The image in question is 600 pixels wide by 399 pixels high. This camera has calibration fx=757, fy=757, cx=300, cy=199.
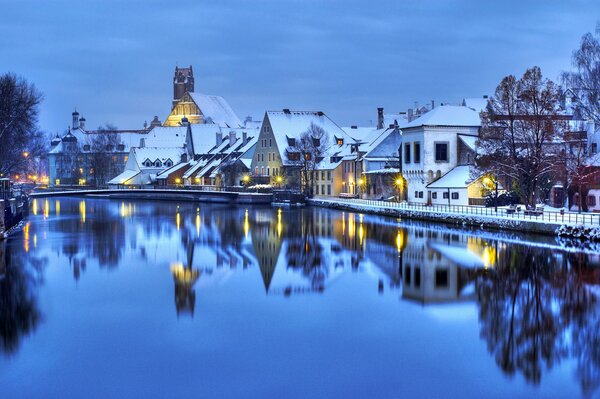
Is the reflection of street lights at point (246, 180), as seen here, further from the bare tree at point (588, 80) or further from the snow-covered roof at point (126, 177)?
the bare tree at point (588, 80)

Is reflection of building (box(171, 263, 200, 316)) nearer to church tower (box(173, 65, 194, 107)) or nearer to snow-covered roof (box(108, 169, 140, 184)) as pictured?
snow-covered roof (box(108, 169, 140, 184))

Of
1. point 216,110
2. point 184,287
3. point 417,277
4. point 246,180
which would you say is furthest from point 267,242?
point 216,110

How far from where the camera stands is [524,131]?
1844 inches

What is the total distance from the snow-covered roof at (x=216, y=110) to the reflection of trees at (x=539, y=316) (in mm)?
127280

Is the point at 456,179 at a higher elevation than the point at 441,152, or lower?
lower

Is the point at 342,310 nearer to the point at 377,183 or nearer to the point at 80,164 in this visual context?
the point at 377,183

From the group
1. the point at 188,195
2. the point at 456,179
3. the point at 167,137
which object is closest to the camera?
the point at 456,179

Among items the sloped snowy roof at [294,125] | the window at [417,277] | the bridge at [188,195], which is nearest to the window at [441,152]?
the bridge at [188,195]

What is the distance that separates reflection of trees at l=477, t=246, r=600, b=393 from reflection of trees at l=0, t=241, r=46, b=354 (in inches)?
483

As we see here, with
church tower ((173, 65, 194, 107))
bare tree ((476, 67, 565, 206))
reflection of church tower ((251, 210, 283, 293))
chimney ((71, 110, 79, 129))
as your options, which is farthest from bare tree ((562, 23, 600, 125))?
church tower ((173, 65, 194, 107))

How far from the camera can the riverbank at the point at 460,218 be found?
40.4 m

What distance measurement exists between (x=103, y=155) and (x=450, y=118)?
7988 cm

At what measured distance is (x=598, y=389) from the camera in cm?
1534

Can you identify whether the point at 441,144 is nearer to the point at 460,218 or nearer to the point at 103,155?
the point at 460,218
